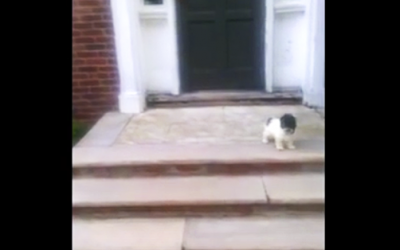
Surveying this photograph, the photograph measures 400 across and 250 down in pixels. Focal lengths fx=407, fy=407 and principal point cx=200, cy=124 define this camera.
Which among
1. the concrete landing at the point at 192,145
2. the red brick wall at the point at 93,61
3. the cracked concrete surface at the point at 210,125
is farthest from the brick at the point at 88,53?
the cracked concrete surface at the point at 210,125

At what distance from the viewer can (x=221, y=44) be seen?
3.86 meters

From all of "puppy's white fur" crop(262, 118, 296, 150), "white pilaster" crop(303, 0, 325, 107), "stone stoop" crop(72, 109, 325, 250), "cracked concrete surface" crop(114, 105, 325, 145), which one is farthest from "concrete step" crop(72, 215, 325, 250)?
"white pilaster" crop(303, 0, 325, 107)

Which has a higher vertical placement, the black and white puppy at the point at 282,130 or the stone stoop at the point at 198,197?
the black and white puppy at the point at 282,130

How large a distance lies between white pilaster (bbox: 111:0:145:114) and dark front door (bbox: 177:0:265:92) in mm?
442

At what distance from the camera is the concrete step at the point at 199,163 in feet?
8.31

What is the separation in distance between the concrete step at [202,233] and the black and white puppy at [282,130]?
56 centimetres

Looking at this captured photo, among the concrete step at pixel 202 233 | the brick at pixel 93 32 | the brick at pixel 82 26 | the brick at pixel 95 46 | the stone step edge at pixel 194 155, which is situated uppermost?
the brick at pixel 82 26

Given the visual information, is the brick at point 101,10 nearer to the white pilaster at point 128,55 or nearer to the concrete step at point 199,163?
the white pilaster at point 128,55

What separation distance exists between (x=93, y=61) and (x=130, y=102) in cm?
49

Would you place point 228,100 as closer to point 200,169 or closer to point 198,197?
point 200,169

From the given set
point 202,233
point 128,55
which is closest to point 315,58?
point 128,55

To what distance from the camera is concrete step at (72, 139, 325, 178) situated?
99.7 inches

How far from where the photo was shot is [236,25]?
3.81 meters
